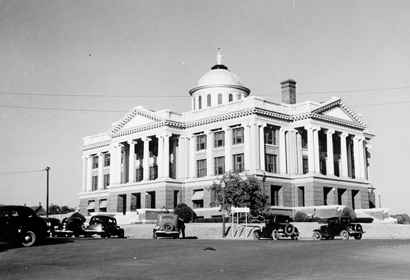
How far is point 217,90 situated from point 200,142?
973 cm

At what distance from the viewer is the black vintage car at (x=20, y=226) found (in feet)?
88.2

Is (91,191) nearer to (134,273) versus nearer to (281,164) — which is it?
(281,164)

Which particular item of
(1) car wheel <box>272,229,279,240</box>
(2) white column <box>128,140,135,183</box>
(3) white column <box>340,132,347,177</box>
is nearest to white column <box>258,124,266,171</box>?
(3) white column <box>340,132,347,177</box>

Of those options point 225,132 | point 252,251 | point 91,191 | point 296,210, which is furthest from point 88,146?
point 252,251

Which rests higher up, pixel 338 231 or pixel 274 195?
pixel 274 195

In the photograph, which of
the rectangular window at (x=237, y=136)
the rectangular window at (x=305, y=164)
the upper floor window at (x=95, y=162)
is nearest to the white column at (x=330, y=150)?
the rectangular window at (x=305, y=164)

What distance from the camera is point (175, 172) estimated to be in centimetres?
7881

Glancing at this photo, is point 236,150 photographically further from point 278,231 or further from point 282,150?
point 278,231

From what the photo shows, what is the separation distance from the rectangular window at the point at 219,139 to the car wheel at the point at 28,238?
4804cm

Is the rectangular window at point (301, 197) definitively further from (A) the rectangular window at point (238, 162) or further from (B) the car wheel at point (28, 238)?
(B) the car wheel at point (28, 238)

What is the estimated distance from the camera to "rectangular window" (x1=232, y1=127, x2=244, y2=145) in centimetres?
7206

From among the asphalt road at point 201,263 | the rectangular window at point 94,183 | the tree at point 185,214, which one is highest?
the rectangular window at point 94,183

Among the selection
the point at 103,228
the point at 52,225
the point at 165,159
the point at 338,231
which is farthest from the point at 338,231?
the point at 165,159

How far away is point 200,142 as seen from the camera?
3071 inches
